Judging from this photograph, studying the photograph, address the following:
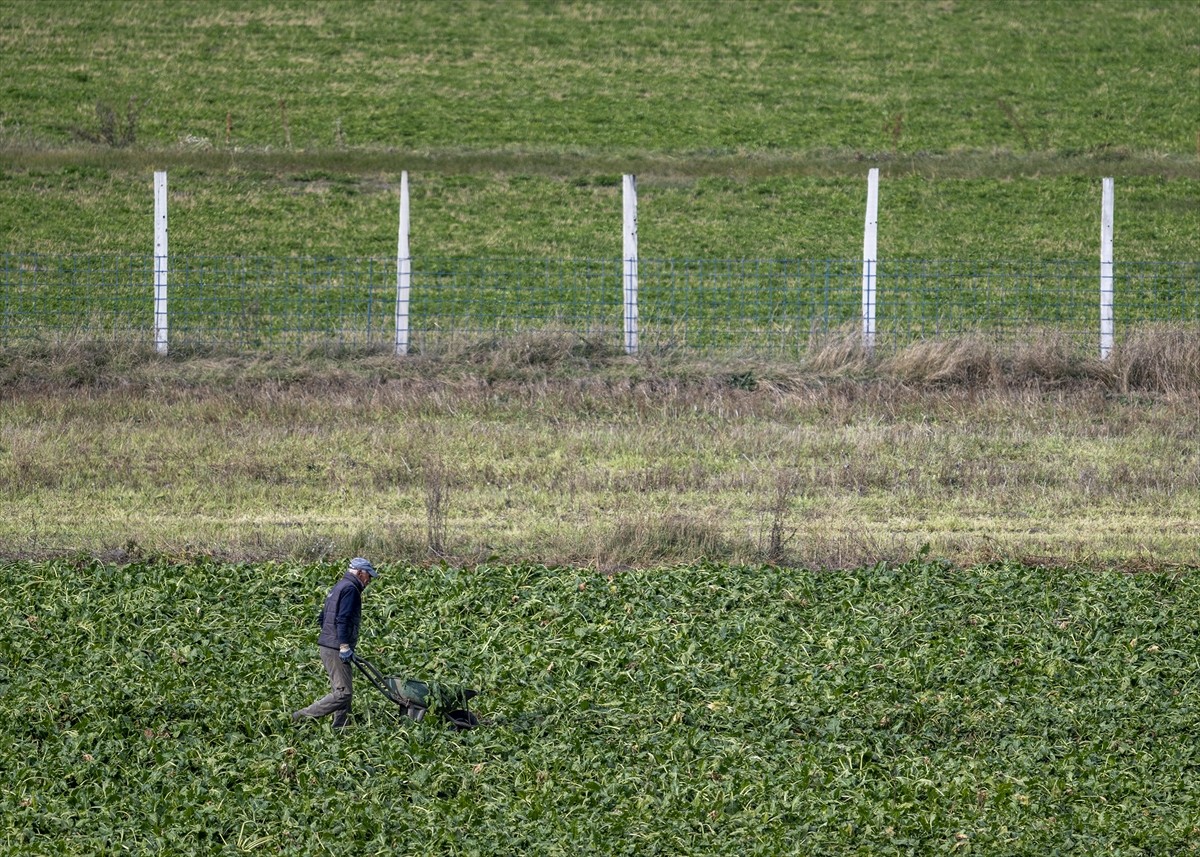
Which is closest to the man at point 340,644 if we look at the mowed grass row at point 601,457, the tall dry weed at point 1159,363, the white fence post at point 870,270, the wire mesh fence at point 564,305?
the mowed grass row at point 601,457

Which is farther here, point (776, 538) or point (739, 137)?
point (739, 137)

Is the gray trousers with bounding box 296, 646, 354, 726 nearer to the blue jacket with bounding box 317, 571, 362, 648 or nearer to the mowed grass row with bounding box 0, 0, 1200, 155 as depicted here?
the blue jacket with bounding box 317, 571, 362, 648

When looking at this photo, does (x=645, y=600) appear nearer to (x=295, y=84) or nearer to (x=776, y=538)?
(x=776, y=538)

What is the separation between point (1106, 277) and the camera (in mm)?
18516

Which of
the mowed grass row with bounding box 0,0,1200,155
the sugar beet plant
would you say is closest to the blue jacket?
the sugar beet plant

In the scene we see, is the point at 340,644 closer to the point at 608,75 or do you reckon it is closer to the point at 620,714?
the point at 620,714

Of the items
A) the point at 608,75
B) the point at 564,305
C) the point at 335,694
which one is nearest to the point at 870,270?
the point at 564,305

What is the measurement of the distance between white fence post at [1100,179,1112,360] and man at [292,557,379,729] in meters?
11.3

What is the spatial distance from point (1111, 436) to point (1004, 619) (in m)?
5.78

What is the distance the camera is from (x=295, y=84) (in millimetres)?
36188

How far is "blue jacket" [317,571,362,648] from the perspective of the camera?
8891mm

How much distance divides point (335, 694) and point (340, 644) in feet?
0.91

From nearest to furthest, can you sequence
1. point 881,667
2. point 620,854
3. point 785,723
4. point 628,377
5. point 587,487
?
point 620,854 → point 785,723 → point 881,667 → point 587,487 → point 628,377

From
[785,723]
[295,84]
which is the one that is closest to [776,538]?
[785,723]
